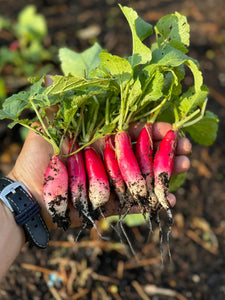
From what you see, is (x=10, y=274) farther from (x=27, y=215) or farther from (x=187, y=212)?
(x=187, y=212)

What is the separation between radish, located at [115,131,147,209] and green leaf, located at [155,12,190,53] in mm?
751

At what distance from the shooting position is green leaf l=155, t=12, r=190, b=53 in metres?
2.31

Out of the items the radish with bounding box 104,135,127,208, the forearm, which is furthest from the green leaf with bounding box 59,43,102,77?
the forearm

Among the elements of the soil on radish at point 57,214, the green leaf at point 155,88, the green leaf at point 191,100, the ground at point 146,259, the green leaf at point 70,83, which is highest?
A: the green leaf at point 70,83

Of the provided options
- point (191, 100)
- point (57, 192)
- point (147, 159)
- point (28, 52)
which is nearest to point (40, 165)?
point (57, 192)

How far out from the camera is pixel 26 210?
222 cm

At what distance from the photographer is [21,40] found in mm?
4668

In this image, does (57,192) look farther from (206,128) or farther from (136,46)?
(206,128)

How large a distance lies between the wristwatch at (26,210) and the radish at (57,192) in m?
0.12

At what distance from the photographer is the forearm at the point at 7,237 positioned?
7.07 feet

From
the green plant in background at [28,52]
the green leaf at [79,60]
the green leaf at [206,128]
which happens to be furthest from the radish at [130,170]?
the green plant in background at [28,52]

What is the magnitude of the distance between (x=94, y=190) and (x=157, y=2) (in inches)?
172

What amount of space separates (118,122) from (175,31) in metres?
0.78

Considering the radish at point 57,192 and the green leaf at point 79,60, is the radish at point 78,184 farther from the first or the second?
Result: the green leaf at point 79,60
